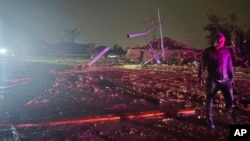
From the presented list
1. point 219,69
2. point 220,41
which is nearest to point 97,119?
point 219,69

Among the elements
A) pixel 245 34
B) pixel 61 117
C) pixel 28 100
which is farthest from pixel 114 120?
pixel 245 34

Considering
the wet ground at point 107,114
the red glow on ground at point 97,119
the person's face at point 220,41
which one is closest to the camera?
the wet ground at point 107,114

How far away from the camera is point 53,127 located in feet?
23.5

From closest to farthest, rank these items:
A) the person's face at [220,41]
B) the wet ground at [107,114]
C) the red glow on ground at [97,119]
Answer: the wet ground at [107,114]
the person's face at [220,41]
the red glow on ground at [97,119]

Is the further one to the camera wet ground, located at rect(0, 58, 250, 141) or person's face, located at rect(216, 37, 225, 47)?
person's face, located at rect(216, 37, 225, 47)

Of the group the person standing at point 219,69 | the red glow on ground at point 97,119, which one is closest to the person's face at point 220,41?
the person standing at point 219,69

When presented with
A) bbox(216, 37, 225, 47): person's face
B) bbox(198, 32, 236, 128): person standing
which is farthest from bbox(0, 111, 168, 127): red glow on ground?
bbox(216, 37, 225, 47): person's face

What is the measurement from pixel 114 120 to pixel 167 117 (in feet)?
4.39

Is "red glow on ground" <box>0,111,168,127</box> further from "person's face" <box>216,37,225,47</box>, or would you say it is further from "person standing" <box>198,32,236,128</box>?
"person's face" <box>216,37,225,47</box>

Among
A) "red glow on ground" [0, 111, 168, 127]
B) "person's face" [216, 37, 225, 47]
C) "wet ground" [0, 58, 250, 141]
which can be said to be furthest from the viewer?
"red glow on ground" [0, 111, 168, 127]

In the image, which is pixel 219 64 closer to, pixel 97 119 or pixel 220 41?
pixel 220 41

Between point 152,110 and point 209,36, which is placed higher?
point 209,36

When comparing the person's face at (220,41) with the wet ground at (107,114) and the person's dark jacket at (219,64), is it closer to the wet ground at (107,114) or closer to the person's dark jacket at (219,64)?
the person's dark jacket at (219,64)

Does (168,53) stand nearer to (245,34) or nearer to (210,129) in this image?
(245,34)
